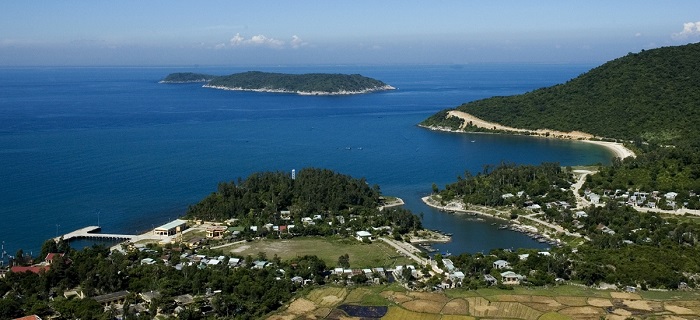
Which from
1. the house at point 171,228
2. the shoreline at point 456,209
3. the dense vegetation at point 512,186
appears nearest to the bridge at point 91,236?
the house at point 171,228

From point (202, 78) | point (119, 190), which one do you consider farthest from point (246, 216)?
point (202, 78)

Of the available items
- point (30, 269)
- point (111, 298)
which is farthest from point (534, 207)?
point (30, 269)

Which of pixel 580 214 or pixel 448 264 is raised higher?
pixel 580 214

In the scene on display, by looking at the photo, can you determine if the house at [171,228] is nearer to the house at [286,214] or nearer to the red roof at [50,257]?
the house at [286,214]

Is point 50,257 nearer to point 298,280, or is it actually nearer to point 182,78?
point 298,280

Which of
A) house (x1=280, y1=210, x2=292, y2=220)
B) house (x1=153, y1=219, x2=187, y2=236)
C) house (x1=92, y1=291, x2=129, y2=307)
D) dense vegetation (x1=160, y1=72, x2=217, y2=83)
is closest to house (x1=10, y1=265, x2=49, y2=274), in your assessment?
house (x1=92, y1=291, x2=129, y2=307)

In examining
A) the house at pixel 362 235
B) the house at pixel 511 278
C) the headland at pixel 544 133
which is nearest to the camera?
the house at pixel 511 278
